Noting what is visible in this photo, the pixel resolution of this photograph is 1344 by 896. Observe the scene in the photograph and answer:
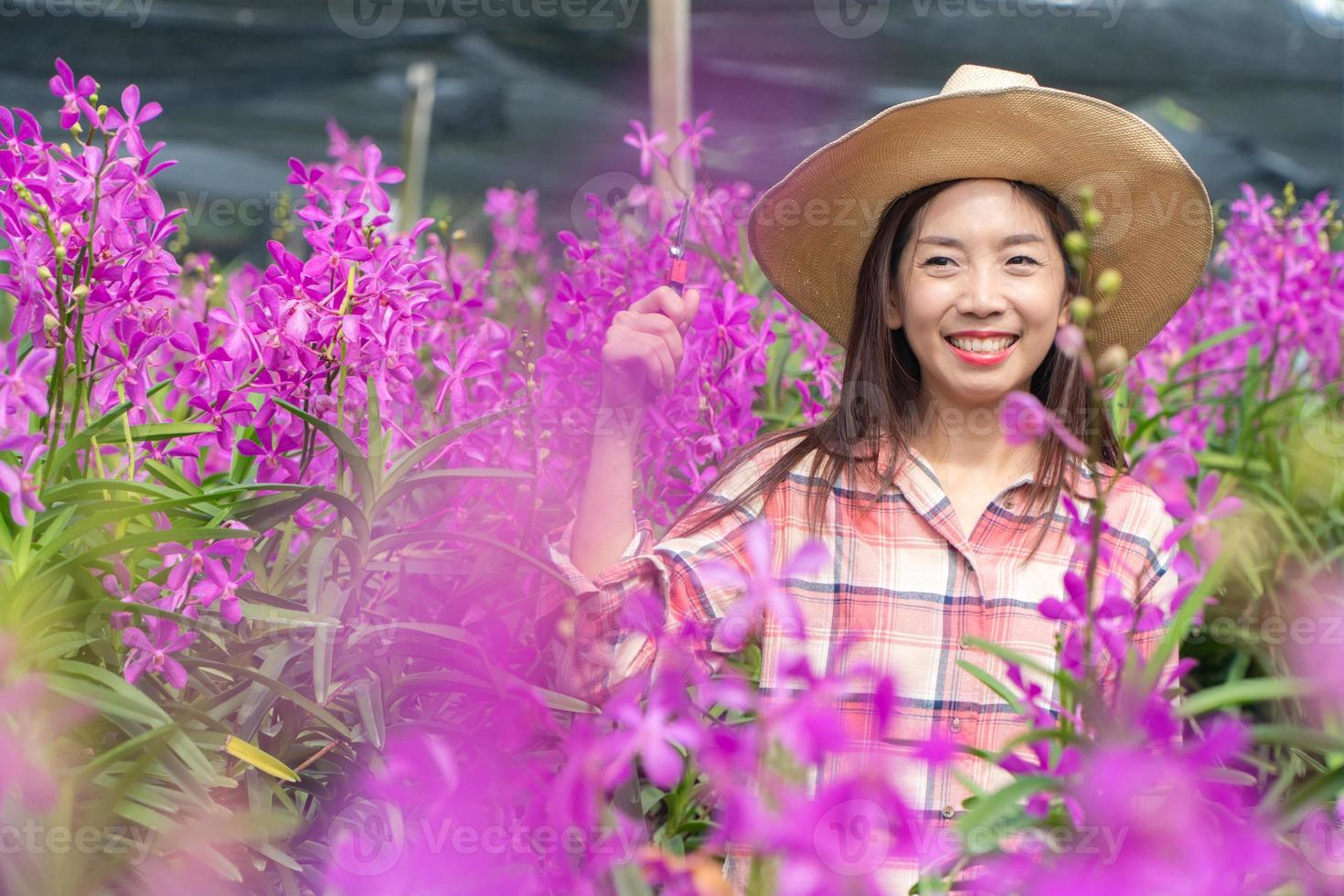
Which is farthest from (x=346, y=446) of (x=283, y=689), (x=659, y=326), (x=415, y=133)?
(x=415, y=133)

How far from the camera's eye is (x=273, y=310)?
48.1 inches

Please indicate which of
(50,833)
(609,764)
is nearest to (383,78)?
(50,833)

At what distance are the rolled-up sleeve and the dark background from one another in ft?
12.3

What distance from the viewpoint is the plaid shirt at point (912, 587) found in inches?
57.1

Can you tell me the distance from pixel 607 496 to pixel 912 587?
1.34ft

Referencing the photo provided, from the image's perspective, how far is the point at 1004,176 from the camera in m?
1.64

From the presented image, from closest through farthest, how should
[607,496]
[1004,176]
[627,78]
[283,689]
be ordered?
[283,689]
[607,496]
[1004,176]
[627,78]

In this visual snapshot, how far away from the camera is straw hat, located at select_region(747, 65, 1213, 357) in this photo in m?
1.58

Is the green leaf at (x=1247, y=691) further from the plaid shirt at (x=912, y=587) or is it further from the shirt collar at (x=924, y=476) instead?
the shirt collar at (x=924, y=476)

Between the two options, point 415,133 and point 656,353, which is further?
point 415,133

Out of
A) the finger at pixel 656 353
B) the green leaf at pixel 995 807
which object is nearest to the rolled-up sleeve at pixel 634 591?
the finger at pixel 656 353

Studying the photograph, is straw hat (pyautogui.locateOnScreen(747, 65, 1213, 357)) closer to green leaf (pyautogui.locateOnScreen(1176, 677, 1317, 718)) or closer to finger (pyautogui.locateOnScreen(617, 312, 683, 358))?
finger (pyautogui.locateOnScreen(617, 312, 683, 358))

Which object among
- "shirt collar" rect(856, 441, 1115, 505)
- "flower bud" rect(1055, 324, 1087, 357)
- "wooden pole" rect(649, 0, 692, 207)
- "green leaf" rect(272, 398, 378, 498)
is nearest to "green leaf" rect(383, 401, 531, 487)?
"green leaf" rect(272, 398, 378, 498)

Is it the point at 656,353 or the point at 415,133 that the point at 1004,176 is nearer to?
the point at 656,353
